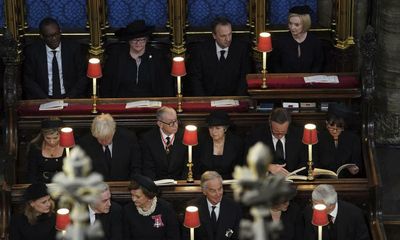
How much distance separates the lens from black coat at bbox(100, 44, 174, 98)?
37.8ft

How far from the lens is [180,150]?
32.3 ft

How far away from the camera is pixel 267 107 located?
10.5 m

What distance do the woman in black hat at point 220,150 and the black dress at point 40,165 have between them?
5.03ft

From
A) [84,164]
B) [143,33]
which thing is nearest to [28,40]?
[143,33]

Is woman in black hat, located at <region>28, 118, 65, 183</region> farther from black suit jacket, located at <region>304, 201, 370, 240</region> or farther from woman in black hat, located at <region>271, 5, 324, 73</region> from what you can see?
woman in black hat, located at <region>271, 5, 324, 73</region>

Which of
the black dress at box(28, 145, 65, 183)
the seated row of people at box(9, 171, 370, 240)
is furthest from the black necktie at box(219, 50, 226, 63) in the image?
the seated row of people at box(9, 171, 370, 240)

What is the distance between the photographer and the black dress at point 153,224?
28.9ft

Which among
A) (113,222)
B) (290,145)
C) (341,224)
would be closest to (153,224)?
(113,222)

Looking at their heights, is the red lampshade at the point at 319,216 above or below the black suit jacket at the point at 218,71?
below

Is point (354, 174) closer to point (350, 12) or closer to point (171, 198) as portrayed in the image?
point (171, 198)

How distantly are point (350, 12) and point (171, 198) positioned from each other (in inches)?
177

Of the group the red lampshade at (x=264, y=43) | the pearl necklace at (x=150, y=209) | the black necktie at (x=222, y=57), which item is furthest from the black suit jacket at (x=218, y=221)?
the black necktie at (x=222, y=57)

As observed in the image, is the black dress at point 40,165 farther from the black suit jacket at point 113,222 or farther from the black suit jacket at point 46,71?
the black suit jacket at point 46,71

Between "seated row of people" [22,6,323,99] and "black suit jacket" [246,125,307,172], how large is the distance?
1871 millimetres
